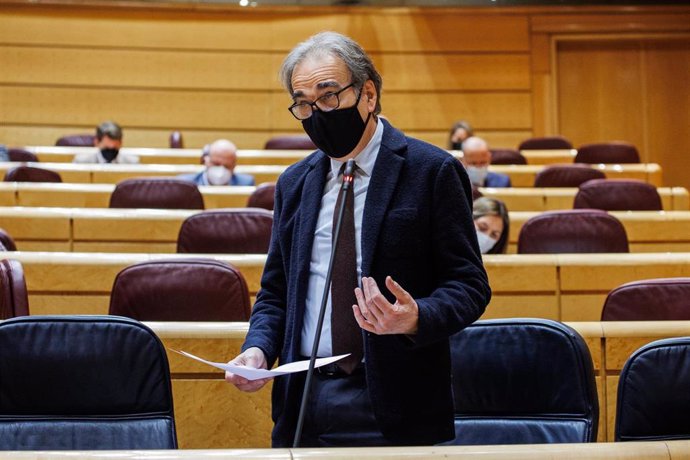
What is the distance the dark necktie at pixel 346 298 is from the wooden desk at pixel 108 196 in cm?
299

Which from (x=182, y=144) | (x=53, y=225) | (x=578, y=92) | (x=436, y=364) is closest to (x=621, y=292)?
(x=436, y=364)

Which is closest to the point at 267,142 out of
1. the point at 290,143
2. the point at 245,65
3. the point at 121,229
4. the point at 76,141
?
the point at 290,143

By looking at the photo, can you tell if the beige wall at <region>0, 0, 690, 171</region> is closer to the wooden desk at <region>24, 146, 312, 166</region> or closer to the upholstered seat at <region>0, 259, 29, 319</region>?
the wooden desk at <region>24, 146, 312, 166</region>

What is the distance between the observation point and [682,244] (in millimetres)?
3740

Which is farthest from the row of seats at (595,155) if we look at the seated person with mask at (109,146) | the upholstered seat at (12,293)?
the upholstered seat at (12,293)

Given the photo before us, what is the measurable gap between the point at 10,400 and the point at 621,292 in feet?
5.01

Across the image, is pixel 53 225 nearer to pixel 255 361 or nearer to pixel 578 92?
pixel 255 361

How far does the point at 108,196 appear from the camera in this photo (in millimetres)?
4352

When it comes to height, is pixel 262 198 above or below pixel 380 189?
below

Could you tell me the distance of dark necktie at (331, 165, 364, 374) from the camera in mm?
1285

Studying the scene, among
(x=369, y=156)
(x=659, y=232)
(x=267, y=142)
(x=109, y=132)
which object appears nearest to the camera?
(x=369, y=156)

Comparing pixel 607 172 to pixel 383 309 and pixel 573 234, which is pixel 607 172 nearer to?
pixel 573 234

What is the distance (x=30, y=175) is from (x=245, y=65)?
9.97 ft

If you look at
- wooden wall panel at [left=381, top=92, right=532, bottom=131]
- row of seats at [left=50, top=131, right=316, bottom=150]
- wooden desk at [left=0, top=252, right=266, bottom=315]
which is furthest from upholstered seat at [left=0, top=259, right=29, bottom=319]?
wooden wall panel at [left=381, top=92, right=532, bottom=131]
